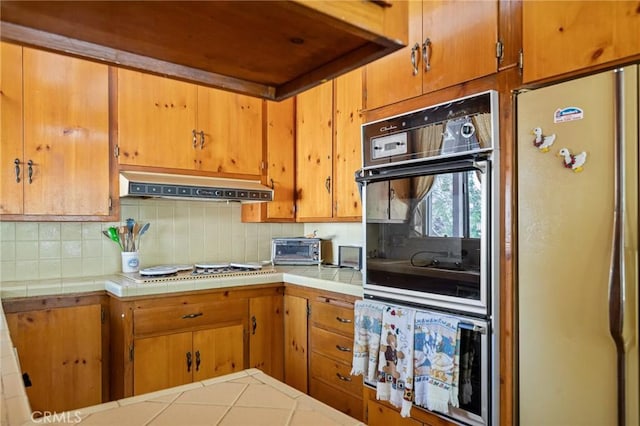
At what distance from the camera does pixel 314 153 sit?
9.89ft

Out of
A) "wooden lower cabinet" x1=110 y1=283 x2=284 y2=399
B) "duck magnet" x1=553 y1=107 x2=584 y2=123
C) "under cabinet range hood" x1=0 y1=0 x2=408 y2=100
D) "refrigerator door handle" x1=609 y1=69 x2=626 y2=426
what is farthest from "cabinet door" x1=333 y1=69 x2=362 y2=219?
"under cabinet range hood" x1=0 y1=0 x2=408 y2=100

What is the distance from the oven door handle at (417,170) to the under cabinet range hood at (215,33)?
3.69 feet

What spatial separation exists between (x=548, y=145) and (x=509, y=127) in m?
0.17

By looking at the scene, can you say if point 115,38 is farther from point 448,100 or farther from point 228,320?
point 228,320

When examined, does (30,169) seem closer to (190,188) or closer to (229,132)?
(190,188)

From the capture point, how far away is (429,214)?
1.85 meters

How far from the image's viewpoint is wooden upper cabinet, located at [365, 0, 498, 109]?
164 centimetres

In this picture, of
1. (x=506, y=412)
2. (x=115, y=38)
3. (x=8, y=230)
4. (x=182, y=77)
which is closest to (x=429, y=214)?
(x=506, y=412)

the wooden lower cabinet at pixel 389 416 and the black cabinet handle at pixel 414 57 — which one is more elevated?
the black cabinet handle at pixel 414 57

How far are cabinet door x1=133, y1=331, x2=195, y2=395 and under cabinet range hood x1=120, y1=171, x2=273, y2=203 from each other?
2.67ft

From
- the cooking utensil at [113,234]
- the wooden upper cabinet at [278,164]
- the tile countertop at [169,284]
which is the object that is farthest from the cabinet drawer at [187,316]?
the wooden upper cabinet at [278,164]

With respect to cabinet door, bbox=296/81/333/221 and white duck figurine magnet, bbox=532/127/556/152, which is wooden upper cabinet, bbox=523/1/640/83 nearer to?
white duck figurine magnet, bbox=532/127/556/152

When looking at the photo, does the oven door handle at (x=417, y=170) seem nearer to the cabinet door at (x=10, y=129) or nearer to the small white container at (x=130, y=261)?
the small white container at (x=130, y=261)

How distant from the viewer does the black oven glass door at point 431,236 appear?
64.6 inches
